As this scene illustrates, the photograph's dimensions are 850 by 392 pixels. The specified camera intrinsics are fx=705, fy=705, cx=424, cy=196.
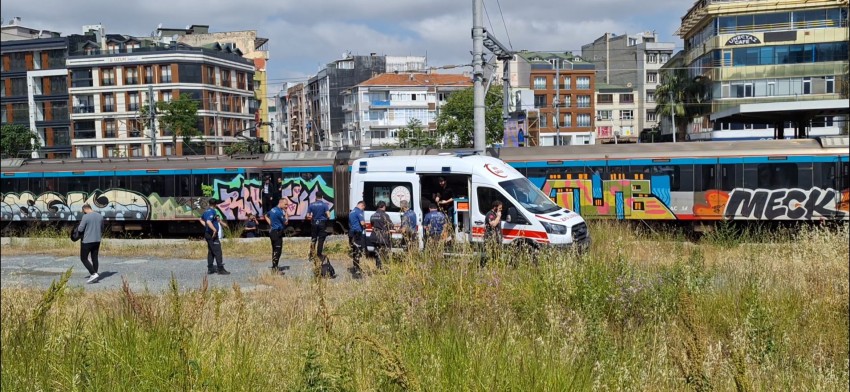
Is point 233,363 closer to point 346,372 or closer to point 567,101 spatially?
point 346,372

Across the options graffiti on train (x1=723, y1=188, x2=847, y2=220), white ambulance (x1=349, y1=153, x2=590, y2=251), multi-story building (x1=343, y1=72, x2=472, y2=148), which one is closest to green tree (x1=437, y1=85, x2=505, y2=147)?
multi-story building (x1=343, y1=72, x2=472, y2=148)

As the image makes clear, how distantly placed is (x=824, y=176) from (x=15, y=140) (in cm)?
6945

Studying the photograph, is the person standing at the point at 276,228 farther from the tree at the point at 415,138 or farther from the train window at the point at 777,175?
the tree at the point at 415,138

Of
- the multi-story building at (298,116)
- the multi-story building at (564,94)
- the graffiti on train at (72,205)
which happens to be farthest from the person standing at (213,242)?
the multi-story building at (298,116)

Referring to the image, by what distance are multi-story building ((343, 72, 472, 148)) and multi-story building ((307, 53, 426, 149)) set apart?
3421 mm

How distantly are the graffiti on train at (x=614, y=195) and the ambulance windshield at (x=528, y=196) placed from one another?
6.20 metres

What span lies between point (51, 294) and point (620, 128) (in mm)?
93342

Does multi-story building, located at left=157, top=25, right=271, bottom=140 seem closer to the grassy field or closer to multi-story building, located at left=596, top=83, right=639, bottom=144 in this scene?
multi-story building, located at left=596, top=83, right=639, bottom=144

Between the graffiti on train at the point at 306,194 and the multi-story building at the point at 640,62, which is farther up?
the multi-story building at the point at 640,62

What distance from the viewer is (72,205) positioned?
26.4 metres

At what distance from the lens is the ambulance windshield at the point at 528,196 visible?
47.0 feet

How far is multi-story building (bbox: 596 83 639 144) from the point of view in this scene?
93562 millimetres

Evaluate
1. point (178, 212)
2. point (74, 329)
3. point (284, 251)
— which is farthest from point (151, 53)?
point (74, 329)

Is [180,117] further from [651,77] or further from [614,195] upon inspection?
[651,77]
